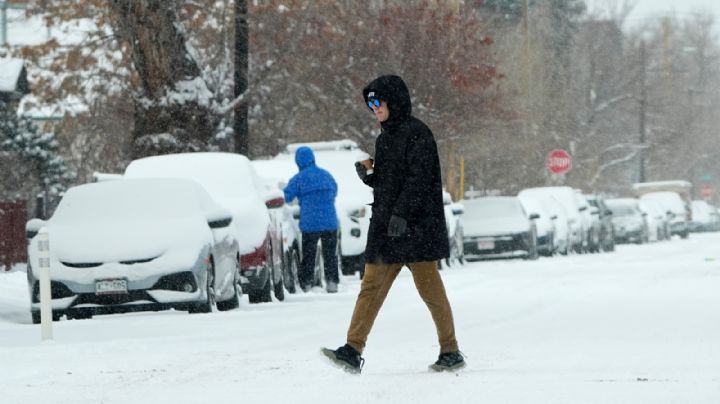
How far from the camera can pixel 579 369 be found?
10.3 meters

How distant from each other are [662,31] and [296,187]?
382ft

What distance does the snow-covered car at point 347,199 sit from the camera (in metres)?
25.7

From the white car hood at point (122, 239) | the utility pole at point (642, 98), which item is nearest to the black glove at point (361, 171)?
the white car hood at point (122, 239)

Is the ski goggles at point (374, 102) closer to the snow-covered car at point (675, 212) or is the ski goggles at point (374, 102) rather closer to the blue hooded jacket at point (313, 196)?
the blue hooded jacket at point (313, 196)

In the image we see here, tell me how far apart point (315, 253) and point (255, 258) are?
93.3 inches

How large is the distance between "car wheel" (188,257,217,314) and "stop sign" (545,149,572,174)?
42976 mm

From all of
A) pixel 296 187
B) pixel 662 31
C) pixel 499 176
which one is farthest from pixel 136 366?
pixel 662 31

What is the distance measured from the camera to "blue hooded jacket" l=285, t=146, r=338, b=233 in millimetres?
20953

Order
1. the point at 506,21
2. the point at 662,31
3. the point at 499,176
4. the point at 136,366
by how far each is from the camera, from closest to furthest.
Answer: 1. the point at 136,366
2. the point at 499,176
3. the point at 506,21
4. the point at 662,31

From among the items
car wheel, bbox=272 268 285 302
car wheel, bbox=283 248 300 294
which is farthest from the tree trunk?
car wheel, bbox=272 268 285 302

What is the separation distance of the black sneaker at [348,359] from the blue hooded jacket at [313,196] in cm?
1068

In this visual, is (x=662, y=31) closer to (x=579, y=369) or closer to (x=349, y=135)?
(x=349, y=135)

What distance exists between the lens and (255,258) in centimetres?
1917

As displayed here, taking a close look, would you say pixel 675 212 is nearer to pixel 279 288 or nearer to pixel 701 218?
pixel 701 218
